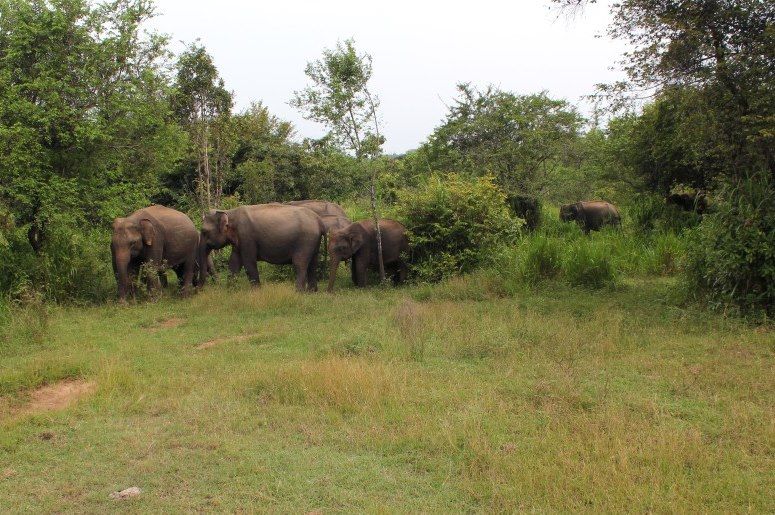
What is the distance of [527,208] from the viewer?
20.9 m

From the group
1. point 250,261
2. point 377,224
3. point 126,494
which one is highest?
point 377,224

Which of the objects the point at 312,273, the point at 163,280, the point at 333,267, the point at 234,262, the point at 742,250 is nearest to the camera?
the point at 742,250

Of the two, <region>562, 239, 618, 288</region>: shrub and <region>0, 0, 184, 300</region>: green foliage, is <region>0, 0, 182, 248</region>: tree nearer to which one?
<region>0, 0, 184, 300</region>: green foliage

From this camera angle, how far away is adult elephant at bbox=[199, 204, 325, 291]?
580 inches

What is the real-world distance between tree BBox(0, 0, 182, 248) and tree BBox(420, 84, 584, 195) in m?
9.46

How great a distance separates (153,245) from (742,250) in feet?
35.5

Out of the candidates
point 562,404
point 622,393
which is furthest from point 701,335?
point 562,404

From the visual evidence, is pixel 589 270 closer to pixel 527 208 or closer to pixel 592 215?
pixel 527 208

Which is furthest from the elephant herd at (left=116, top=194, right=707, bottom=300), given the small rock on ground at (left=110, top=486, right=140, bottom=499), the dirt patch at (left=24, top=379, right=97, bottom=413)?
the small rock on ground at (left=110, top=486, right=140, bottom=499)

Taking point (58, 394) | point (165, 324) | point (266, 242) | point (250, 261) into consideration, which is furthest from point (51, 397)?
point (266, 242)

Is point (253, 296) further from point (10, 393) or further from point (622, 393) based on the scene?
point (622, 393)

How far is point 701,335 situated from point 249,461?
6.46 m

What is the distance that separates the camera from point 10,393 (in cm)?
736

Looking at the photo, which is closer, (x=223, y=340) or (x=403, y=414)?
(x=403, y=414)
